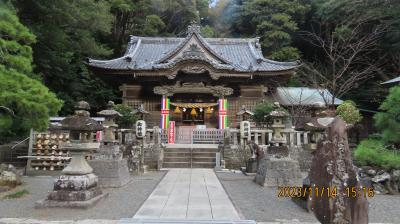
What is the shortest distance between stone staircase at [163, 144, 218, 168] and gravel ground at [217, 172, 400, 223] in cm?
552

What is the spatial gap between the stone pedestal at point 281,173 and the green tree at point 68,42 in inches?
501

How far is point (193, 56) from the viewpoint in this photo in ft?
70.4

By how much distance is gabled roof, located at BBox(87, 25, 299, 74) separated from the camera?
21.7 m

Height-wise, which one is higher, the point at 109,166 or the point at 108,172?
the point at 109,166

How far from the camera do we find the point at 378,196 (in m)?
9.11

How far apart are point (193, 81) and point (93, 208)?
1662cm

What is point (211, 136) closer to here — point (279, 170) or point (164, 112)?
point (164, 112)

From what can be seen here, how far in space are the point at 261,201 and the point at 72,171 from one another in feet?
14.1

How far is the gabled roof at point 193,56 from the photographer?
21.7 m

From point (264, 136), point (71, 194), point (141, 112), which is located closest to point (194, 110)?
point (141, 112)

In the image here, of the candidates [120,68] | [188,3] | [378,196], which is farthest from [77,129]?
[188,3]

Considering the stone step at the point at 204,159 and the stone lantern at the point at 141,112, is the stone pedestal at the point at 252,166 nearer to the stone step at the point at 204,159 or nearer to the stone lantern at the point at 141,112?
the stone step at the point at 204,159

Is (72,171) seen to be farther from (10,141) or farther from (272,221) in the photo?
(10,141)

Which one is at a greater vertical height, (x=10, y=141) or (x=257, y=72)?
(x=257, y=72)
